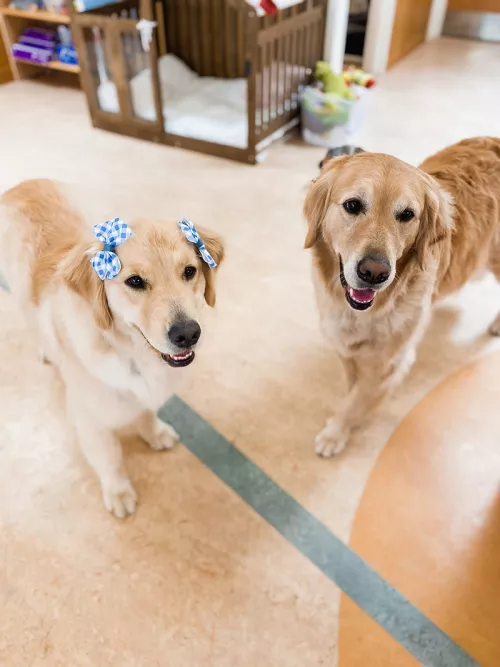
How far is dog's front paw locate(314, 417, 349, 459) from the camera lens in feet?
5.65

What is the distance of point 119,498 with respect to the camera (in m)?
1.55

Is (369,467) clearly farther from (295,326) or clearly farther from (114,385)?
(114,385)

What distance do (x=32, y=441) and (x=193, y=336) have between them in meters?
1.00

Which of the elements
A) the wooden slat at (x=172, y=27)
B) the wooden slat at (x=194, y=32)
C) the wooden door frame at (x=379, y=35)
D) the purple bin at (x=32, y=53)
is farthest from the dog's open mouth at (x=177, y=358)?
the wooden door frame at (x=379, y=35)

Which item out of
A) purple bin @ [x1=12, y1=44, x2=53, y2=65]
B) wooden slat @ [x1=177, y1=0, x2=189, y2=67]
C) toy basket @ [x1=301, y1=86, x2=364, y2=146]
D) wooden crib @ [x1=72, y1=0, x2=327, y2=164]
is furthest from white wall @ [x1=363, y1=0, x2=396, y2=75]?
purple bin @ [x1=12, y1=44, x2=53, y2=65]

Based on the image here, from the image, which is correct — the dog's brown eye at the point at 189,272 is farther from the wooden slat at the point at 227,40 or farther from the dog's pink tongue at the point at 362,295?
the wooden slat at the point at 227,40

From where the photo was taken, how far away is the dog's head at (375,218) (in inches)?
49.8

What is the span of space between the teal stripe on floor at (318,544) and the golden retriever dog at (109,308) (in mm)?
131

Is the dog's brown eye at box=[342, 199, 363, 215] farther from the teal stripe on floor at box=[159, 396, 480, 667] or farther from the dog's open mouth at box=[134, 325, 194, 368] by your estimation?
the teal stripe on floor at box=[159, 396, 480, 667]

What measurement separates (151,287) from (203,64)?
145 inches

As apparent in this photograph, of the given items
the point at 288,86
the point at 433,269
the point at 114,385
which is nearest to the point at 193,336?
the point at 114,385

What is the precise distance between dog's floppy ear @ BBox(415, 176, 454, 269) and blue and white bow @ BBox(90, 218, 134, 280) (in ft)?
2.62

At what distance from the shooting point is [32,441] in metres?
1.75

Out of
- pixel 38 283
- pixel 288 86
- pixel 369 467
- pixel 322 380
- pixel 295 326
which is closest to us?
pixel 38 283
